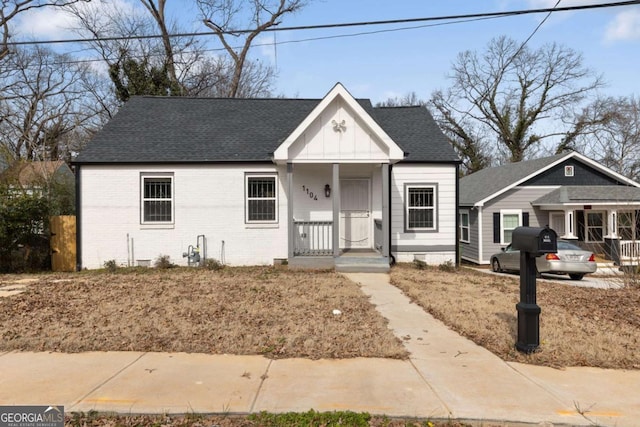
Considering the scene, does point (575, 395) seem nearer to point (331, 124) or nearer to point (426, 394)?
point (426, 394)

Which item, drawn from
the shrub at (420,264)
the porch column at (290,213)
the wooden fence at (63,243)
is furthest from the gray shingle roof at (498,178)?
the wooden fence at (63,243)

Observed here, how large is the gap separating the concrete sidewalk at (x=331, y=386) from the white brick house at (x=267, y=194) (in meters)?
7.69

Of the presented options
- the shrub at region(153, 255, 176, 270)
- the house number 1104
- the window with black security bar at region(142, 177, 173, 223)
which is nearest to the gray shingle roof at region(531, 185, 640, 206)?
the house number 1104

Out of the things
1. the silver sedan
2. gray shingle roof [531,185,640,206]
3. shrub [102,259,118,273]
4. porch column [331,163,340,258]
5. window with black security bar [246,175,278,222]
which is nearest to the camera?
→ porch column [331,163,340,258]

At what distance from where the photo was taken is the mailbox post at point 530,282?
5.27 metres

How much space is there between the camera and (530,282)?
5.47m

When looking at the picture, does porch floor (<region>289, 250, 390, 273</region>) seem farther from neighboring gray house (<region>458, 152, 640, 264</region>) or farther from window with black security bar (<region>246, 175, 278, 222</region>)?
neighboring gray house (<region>458, 152, 640, 264</region>)

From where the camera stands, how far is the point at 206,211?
14.2 m

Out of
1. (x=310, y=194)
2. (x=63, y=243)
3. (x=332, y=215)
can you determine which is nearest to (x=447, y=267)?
(x=332, y=215)

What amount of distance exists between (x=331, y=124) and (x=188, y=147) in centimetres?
514

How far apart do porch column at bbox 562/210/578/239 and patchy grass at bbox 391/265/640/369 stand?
450 inches

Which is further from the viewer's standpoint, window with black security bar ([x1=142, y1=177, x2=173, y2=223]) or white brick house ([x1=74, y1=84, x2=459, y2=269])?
window with black security bar ([x1=142, y1=177, x2=173, y2=223])

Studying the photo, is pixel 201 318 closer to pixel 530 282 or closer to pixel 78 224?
pixel 530 282

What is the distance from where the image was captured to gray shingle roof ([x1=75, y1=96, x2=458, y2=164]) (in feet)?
46.6
